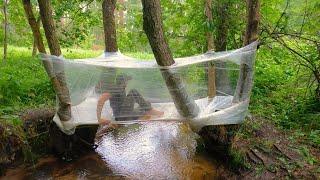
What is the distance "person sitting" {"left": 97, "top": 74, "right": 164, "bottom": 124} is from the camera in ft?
14.1

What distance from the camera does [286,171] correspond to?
4.04 meters

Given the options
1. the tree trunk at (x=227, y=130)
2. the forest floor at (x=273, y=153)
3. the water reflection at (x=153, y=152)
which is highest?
the tree trunk at (x=227, y=130)

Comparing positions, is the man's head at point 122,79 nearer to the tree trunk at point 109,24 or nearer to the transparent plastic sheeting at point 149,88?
the transparent plastic sheeting at point 149,88

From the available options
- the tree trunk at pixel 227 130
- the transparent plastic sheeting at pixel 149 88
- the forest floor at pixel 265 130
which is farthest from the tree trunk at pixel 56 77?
the tree trunk at pixel 227 130

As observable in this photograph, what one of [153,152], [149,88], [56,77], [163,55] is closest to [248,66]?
[163,55]

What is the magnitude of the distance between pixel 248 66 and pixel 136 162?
7.07ft

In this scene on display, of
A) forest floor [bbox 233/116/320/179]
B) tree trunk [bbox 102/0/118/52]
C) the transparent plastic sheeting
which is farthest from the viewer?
tree trunk [bbox 102/0/118/52]

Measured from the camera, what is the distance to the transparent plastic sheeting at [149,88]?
13.8 feet

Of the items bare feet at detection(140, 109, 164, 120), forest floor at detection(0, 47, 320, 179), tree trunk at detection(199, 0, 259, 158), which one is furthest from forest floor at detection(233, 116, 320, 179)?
bare feet at detection(140, 109, 164, 120)

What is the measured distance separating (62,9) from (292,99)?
14.5 feet

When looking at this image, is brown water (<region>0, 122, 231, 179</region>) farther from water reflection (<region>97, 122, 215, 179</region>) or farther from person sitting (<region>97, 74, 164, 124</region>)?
person sitting (<region>97, 74, 164, 124</region>)

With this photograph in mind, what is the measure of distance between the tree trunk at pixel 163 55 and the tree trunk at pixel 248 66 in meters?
0.59

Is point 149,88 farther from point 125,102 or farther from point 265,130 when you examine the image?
point 265,130

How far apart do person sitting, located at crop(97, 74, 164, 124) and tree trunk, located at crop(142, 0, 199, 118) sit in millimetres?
331
